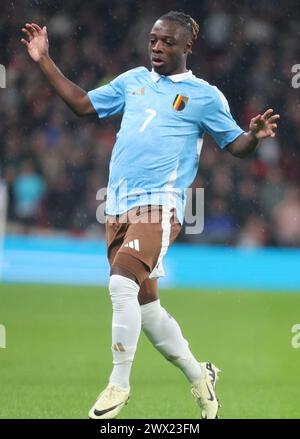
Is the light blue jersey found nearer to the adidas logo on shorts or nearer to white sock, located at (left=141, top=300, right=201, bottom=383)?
the adidas logo on shorts

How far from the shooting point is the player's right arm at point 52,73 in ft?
21.3

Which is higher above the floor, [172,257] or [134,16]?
[134,16]

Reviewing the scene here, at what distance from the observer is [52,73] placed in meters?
6.50

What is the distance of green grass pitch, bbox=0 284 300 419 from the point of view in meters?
6.93

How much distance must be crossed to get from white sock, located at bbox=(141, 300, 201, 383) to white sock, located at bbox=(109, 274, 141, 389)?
14.6 inches

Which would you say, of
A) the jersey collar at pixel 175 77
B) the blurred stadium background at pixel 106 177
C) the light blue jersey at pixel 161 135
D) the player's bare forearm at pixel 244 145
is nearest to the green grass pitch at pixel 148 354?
the blurred stadium background at pixel 106 177

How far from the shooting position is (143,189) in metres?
6.29

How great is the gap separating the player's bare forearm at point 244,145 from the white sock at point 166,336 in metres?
1.00

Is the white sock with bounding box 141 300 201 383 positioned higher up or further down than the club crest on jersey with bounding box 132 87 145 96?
further down

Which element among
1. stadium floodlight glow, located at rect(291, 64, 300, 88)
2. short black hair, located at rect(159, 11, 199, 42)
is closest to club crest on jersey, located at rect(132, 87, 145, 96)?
short black hair, located at rect(159, 11, 199, 42)

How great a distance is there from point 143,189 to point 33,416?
1441 millimetres

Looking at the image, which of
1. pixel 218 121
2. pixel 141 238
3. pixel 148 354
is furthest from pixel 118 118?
pixel 141 238
